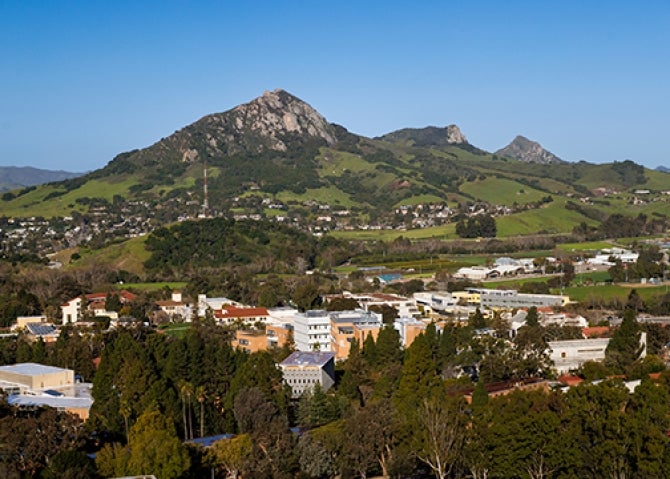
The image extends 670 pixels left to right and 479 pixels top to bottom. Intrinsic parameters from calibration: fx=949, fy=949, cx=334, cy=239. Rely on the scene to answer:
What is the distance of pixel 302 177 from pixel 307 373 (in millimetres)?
114636

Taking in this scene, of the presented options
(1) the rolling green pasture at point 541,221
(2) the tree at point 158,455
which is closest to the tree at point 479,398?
(2) the tree at point 158,455

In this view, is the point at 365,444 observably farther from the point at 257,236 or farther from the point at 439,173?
the point at 439,173

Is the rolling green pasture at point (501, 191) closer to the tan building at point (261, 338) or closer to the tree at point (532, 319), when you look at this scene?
the tree at point (532, 319)

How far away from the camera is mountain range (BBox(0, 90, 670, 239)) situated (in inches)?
5310

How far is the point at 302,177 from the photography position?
153 metres

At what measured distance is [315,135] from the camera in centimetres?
18512

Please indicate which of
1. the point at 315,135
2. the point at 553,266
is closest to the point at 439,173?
the point at 315,135

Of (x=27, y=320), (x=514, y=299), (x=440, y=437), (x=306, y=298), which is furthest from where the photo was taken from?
(x=514, y=299)

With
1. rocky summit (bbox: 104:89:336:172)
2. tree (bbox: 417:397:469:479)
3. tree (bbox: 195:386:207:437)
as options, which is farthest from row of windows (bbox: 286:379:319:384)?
rocky summit (bbox: 104:89:336:172)

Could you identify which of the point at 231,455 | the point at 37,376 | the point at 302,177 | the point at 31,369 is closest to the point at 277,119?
the point at 302,177

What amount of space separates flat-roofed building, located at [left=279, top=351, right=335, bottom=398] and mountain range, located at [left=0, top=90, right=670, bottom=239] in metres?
75.1

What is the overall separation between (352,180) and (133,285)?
83.7 m

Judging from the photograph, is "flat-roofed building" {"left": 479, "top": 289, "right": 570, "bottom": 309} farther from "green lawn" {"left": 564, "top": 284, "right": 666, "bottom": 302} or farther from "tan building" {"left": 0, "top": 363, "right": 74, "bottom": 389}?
"tan building" {"left": 0, "top": 363, "right": 74, "bottom": 389}

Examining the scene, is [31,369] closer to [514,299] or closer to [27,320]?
[27,320]
